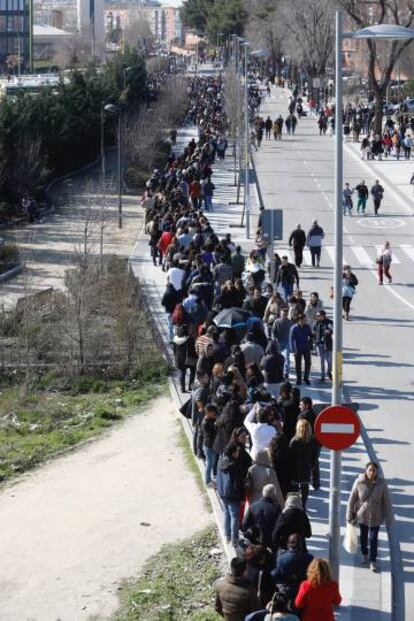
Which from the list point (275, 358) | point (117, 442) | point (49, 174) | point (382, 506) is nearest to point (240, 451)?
point (382, 506)

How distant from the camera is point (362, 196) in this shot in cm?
4491

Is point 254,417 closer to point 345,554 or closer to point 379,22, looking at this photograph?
point 345,554

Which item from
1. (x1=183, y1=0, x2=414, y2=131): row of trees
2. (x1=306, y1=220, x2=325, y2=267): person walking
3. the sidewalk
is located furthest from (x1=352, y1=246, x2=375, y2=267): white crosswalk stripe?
(x1=183, y1=0, x2=414, y2=131): row of trees

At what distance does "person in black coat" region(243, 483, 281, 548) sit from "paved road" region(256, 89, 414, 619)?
1.74 m

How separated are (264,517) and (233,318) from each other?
8.74 meters

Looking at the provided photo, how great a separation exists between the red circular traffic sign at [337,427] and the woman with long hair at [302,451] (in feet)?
6.46

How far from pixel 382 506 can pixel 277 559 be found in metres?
2.42

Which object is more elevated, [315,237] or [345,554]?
[315,237]

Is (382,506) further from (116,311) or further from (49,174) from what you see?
(49,174)

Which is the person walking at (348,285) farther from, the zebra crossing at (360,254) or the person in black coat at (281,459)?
the person in black coat at (281,459)

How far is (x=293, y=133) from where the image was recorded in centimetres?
7438

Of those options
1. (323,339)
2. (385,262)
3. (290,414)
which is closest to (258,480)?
(290,414)

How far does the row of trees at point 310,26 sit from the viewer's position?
217 feet

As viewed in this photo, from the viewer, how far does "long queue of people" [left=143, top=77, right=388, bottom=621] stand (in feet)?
39.5
